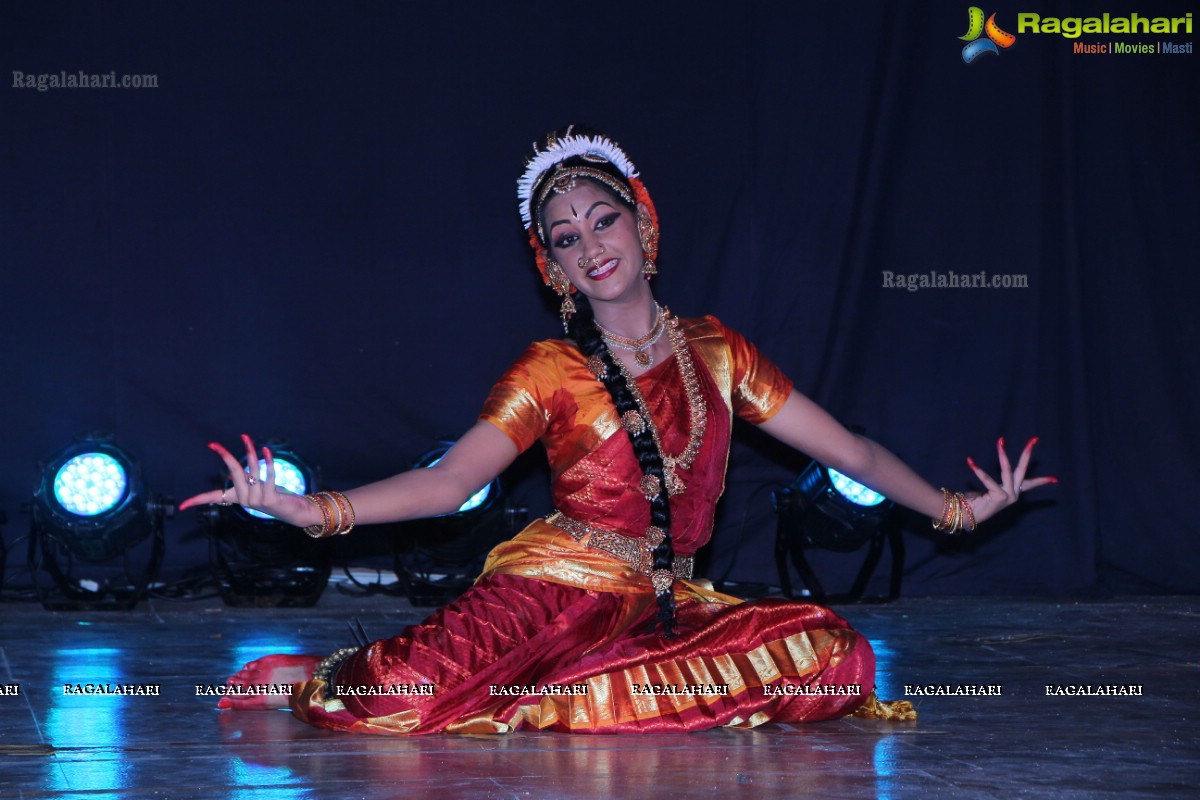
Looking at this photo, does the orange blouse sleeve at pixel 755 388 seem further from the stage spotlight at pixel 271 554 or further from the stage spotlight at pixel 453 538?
the stage spotlight at pixel 271 554

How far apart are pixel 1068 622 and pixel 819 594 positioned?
92 cm

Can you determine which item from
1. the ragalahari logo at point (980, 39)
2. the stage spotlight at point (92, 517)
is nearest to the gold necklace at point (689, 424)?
the stage spotlight at point (92, 517)

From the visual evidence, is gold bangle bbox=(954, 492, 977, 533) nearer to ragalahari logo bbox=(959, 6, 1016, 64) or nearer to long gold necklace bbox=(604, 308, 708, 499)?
long gold necklace bbox=(604, 308, 708, 499)

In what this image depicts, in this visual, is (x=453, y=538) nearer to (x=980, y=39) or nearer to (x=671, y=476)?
(x=671, y=476)

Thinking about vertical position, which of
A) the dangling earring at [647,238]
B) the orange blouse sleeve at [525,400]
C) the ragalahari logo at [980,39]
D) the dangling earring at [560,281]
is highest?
the ragalahari logo at [980,39]

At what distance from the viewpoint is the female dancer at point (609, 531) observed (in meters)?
2.92

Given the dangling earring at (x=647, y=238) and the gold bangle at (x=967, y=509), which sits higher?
the dangling earring at (x=647, y=238)

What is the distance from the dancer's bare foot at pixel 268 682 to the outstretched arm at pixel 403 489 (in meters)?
0.55

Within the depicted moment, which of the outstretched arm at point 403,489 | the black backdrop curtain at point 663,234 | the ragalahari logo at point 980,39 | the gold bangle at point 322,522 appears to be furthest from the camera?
the ragalahari logo at point 980,39

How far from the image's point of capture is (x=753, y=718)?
9.77 ft

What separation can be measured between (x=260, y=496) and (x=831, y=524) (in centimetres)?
301

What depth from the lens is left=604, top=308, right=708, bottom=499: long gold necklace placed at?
3.09 meters

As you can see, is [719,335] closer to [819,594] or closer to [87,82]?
[819,594]

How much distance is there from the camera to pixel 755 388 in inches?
128
